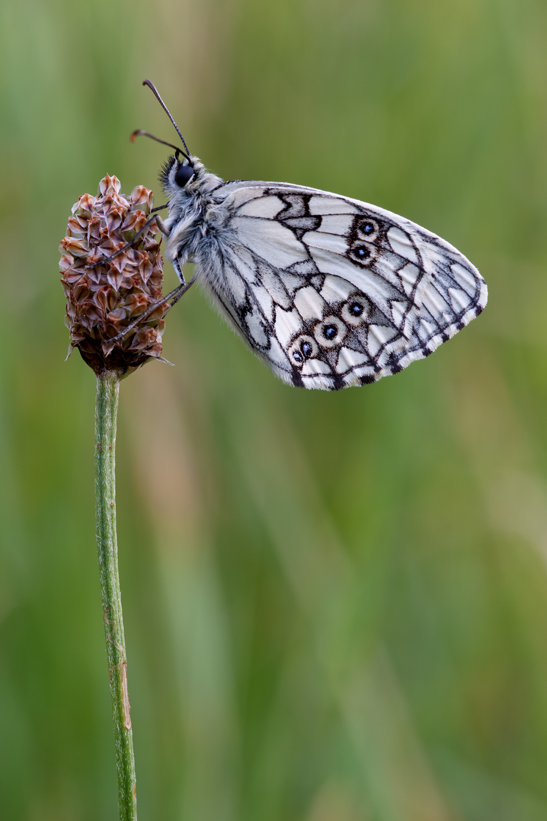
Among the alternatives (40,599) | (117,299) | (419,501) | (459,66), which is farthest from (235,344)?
(117,299)

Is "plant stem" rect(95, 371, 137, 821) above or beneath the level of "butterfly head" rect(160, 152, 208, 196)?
beneath

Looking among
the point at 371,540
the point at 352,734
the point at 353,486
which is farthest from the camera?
the point at 353,486

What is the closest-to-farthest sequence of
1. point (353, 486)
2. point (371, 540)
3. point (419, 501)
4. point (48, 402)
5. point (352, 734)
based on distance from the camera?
point (352, 734)
point (371, 540)
point (48, 402)
point (353, 486)
point (419, 501)

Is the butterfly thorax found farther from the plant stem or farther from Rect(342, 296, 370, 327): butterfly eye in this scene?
the plant stem

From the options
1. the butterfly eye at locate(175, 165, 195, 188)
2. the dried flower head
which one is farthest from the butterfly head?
the dried flower head

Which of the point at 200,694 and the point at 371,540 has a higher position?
the point at 371,540

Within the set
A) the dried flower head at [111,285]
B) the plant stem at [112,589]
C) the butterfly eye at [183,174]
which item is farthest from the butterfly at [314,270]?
the plant stem at [112,589]

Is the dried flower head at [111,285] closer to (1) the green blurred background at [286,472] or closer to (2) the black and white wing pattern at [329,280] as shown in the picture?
(2) the black and white wing pattern at [329,280]

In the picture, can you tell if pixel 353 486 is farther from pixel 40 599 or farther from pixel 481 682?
pixel 40 599
